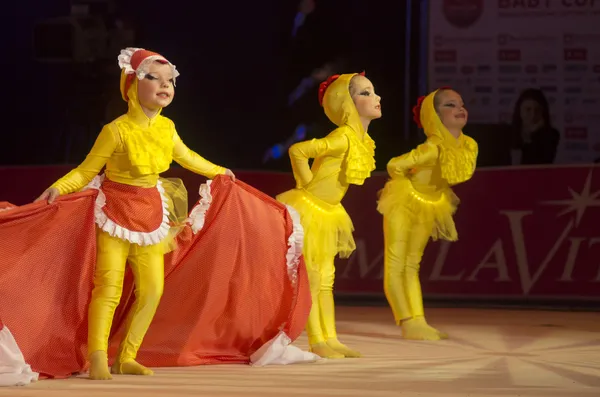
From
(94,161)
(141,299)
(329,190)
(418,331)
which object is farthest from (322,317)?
(94,161)

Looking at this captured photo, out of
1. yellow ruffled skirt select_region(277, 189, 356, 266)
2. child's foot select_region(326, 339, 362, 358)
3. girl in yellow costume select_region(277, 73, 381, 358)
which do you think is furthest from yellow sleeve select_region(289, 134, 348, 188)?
child's foot select_region(326, 339, 362, 358)

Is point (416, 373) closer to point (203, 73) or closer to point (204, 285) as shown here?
point (204, 285)

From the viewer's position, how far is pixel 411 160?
7.66 m

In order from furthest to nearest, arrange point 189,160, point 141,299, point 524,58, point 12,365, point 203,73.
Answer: point 203,73 → point 524,58 → point 189,160 → point 141,299 → point 12,365

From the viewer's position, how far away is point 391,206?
774 centimetres

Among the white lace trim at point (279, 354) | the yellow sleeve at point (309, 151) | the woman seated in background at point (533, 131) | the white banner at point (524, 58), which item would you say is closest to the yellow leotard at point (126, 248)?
the white lace trim at point (279, 354)

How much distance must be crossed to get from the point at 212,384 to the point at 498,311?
4382mm

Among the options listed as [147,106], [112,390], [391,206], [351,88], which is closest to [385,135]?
[391,206]

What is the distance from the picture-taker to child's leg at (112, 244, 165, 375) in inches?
232

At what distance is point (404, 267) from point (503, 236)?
2.11 meters

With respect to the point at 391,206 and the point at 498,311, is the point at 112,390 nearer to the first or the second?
the point at 391,206

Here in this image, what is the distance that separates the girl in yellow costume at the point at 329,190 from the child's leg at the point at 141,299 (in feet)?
3.43

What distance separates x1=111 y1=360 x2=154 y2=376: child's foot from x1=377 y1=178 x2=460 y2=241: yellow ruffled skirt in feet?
7.85

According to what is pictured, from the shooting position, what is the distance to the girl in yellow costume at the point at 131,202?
5.78 meters
